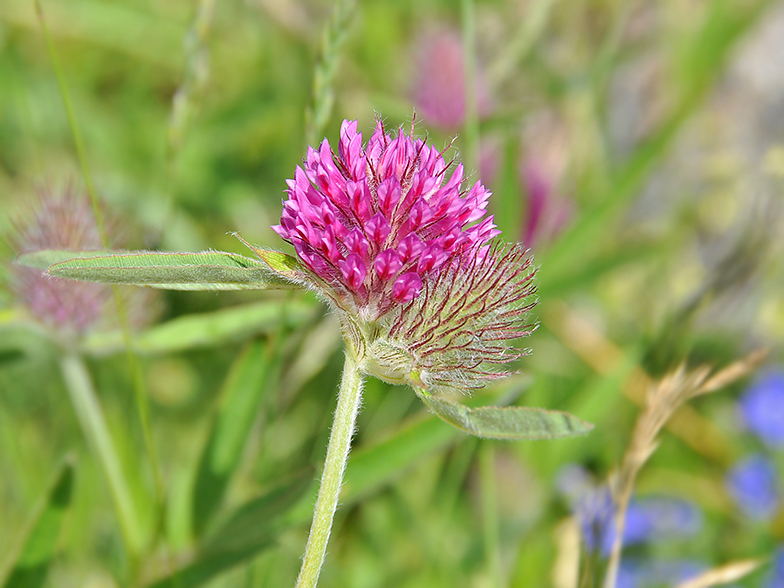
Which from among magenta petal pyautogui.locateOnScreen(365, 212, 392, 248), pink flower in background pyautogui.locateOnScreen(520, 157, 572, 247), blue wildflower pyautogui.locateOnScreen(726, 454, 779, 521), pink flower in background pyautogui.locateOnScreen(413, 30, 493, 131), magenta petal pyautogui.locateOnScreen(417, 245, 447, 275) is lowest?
magenta petal pyautogui.locateOnScreen(417, 245, 447, 275)

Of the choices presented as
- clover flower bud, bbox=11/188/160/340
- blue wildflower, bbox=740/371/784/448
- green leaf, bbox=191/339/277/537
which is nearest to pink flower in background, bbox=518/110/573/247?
blue wildflower, bbox=740/371/784/448

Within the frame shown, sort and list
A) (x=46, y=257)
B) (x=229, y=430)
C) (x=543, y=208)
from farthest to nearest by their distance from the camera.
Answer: (x=543, y=208), (x=229, y=430), (x=46, y=257)

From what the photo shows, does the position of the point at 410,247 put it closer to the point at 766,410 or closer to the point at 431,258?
the point at 431,258

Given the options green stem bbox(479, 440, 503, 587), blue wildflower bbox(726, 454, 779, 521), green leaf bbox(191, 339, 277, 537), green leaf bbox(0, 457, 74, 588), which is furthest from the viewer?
blue wildflower bbox(726, 454, 779, 521)

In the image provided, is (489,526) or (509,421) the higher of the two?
(489,526)

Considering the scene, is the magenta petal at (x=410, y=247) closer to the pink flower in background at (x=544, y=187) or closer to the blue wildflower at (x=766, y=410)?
the pink flower in background at (x=544, y=187)

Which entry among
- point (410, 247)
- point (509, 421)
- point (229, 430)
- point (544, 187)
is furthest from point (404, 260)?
point (544, 187)

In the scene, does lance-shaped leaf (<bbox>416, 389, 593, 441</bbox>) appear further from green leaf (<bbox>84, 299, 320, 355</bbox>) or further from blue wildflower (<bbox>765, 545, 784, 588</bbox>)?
blue wildflower (<bbox>765, 545, 784, 588</bbox>)

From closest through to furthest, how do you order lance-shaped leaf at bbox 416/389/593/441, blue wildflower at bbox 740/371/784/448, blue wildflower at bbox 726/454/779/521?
lance-shaped leaf at bbox 416/389/593/441 → blue wildflower at bbox 726/454/779/521 → blue wildflower at bbox 740/371/784/448
